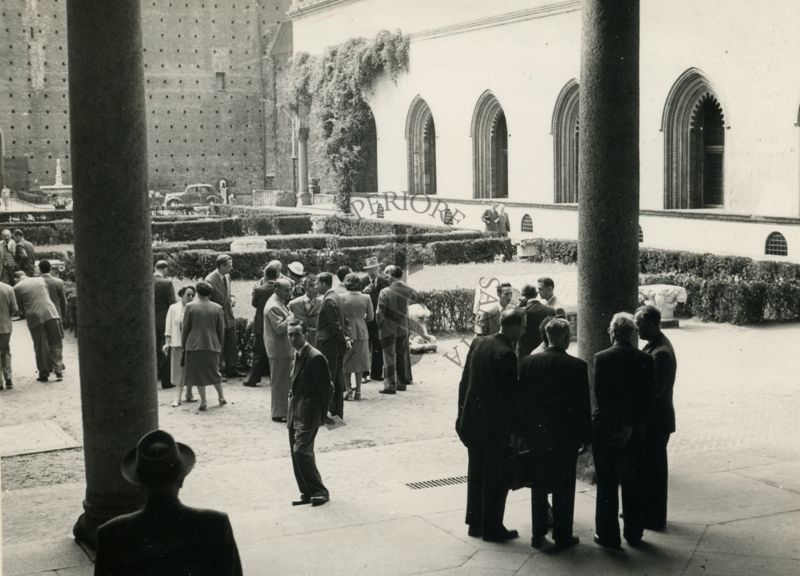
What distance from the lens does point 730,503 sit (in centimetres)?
698

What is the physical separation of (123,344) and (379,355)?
667cm

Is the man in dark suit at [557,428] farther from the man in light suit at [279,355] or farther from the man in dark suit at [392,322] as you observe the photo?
the man in dark suit at [392,322]

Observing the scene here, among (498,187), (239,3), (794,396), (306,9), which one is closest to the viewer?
(794,396)

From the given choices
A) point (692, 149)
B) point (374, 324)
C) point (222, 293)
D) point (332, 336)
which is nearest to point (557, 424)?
point (332, 336)

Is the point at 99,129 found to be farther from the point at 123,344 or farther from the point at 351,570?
the point at 351,570

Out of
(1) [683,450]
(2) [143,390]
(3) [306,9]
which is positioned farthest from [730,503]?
(3) [306,9]

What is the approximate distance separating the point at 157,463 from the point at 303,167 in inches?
1657

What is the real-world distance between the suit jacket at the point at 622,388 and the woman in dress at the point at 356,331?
17.3 ft

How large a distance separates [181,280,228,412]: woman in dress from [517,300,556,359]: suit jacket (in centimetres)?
333

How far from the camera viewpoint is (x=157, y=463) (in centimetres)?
338

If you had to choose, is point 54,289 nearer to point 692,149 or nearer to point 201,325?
point 201,325

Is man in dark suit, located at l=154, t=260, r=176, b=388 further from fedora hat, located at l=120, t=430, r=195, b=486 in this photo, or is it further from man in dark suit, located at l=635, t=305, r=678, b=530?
fedora hat, located at l=120, t=430, r=195, b=486

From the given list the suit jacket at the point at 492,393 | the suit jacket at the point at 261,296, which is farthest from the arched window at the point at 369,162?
the suit jacket at the point at 492,393

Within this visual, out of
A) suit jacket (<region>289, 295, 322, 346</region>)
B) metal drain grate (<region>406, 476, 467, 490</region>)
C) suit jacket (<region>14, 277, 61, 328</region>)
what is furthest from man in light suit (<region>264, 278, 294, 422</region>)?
suit jacket (<region>14, 277, 61, 328</region>)
